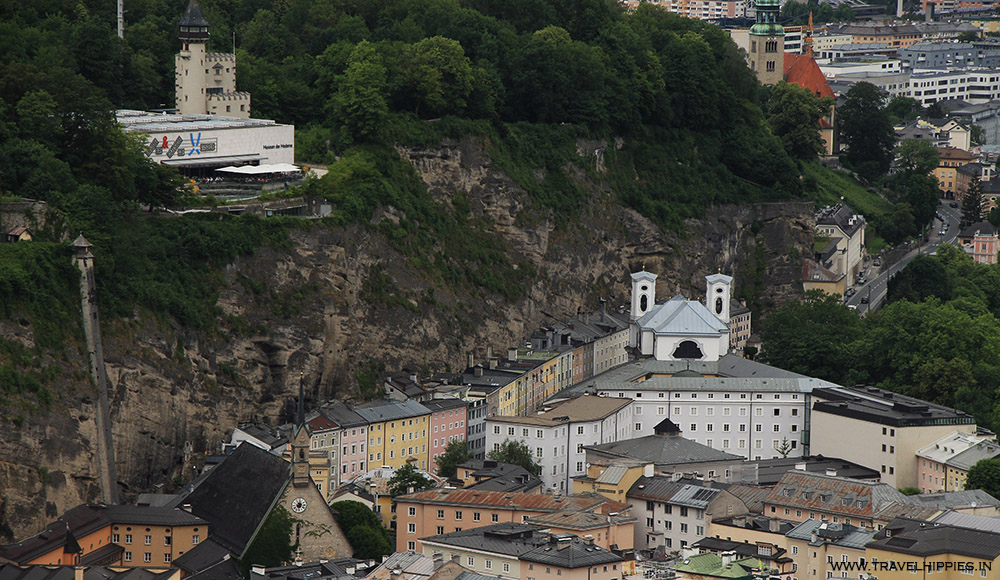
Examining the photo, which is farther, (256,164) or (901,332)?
(901,332)

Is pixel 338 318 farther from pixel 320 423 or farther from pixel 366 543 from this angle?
pixel 366 543

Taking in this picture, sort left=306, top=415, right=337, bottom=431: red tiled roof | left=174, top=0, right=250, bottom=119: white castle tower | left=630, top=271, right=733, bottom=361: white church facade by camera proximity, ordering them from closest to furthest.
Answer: left=306, top=415, right=337, bottom=431: red tiled roof < left=174, top=0, right=250, bottom=119: white castle tower < left=630, top=271, right=733, bottom=361: white church facade

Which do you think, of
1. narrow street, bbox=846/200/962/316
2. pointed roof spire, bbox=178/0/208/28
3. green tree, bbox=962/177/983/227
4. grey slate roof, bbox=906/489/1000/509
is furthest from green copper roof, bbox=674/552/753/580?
green tree, bbox=962/177/983/227

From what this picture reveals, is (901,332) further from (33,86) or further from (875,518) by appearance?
(33,86)

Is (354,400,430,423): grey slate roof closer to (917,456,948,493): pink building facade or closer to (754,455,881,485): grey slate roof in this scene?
(754,455,881,485): grey slate roof

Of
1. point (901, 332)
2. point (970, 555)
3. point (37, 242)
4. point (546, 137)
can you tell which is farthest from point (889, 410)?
point (37, 242)

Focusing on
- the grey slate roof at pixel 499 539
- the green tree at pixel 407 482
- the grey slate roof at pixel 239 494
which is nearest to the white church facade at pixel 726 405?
the green tree at pixel 407 482

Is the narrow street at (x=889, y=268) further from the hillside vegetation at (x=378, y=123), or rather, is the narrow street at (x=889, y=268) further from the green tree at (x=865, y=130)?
the hillside vegetation at (x=378, y=123)
